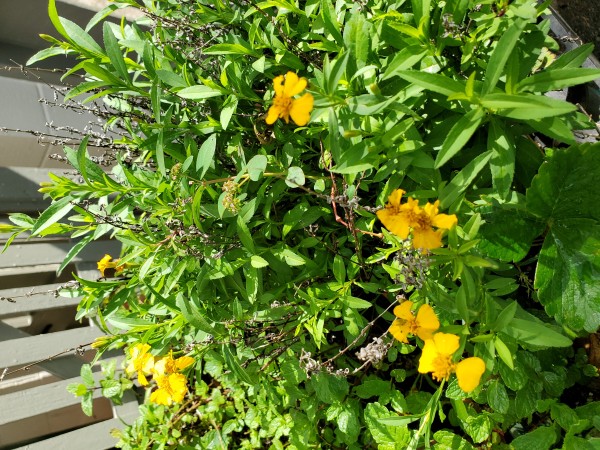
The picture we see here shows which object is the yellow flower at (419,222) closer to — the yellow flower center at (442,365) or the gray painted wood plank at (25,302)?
the yellow flower center at (442,365)

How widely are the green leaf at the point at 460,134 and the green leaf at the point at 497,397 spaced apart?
0.53 meters

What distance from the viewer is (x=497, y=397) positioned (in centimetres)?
105

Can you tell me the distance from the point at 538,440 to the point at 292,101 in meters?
Answer: 0.88

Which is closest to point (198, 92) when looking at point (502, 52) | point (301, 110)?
point (301, 110)

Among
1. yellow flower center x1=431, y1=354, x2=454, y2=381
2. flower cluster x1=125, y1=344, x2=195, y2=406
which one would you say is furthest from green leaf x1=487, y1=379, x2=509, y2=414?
flower cluster x1=125, y1=344, x2=195, y2=406

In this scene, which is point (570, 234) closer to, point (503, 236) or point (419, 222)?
point (503, 236)

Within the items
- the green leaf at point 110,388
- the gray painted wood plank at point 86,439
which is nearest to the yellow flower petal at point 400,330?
the green leaf at point 110,388

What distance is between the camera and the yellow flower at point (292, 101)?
77cm

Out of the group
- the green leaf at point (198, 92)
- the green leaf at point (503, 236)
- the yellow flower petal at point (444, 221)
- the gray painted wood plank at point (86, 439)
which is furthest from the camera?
the gray painted wood plank at point (86, 439)

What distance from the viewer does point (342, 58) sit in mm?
868

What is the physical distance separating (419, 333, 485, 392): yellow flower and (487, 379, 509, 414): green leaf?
287 millimetres

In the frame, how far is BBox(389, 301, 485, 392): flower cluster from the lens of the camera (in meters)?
0.80

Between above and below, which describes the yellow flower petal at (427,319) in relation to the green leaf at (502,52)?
below

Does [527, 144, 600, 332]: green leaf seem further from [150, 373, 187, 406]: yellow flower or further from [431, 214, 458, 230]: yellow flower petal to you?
[150, 373, 187, 406]: yellow flower
